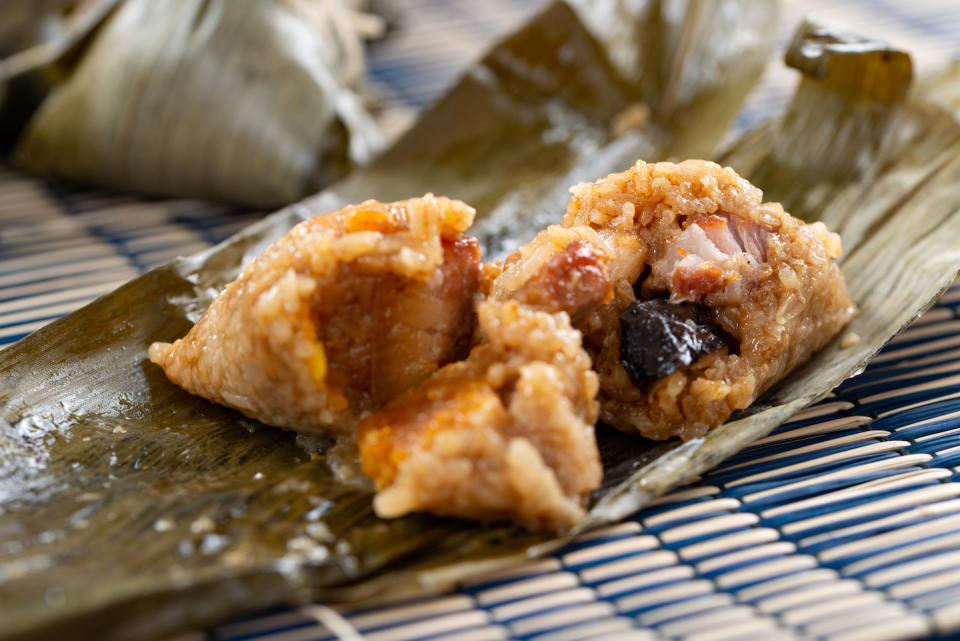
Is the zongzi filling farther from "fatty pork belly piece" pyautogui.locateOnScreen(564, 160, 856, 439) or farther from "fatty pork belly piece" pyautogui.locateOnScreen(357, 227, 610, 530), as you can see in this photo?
"fatty pork belly piece" pyautogui.locateOnScreen(357, 227, 610, 530)

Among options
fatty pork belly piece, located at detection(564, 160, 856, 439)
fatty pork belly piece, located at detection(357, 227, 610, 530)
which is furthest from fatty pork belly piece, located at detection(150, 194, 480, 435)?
fatty pork belly piece, located at detection(564, 160, 856, 439)

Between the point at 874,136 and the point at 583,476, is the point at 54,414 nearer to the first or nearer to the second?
the point at 583,476

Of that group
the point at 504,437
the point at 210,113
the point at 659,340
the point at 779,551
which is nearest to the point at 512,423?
the point at 504,437

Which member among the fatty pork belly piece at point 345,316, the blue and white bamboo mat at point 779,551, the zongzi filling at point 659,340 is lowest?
the blue and white bamboo mat at point 779,551

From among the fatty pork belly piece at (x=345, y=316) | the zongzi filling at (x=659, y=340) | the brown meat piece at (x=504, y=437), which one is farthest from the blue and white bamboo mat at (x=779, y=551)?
the fatty pork belly piece at (x=345, y=316)

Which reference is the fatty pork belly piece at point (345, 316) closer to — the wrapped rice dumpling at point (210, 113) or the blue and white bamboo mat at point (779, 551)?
the blue and white bamboo mat at point (779, 551)

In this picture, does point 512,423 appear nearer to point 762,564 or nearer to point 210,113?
point 762,564
